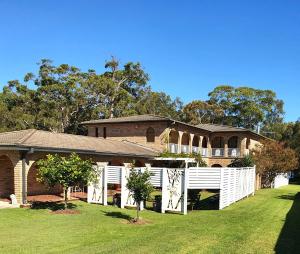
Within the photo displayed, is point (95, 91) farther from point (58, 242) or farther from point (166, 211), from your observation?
point (58, 242)

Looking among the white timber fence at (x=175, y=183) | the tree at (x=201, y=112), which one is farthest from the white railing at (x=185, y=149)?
the tree at (x=201, y=112)

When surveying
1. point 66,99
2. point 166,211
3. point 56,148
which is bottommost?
point 166,211

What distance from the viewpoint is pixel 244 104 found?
218 ft

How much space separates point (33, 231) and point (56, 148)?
7.05m

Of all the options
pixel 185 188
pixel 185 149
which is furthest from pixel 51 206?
pixel 185 149

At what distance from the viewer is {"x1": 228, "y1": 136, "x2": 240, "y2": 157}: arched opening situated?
125ft

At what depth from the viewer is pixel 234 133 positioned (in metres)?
38.7

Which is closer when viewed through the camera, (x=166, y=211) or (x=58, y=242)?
(x=58, y=242)

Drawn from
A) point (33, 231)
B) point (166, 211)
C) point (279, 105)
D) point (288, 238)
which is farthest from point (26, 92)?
point (279, 105)

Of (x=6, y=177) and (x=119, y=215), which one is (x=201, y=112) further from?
(x=119, y=215)

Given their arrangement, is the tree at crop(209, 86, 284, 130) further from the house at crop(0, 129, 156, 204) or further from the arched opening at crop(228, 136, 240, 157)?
the house at crop(0, 129, 156, 204)

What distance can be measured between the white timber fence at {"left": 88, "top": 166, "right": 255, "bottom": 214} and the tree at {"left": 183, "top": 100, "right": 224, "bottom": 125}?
42.9 m

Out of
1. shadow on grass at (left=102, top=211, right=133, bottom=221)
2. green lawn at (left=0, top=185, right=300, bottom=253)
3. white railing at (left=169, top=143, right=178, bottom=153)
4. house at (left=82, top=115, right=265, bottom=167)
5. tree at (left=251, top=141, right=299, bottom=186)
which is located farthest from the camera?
tree at (left=251, top=141, right=299, bottom=186)

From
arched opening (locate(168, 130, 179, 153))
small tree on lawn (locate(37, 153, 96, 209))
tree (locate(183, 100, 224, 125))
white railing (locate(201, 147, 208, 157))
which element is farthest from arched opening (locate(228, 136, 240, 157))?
small tree on lawn (locate(37, 153, 96, 209))
